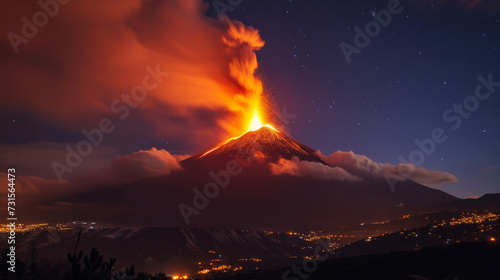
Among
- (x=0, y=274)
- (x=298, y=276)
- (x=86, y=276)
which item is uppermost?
(x=0, y=274)

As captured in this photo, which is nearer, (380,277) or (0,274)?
(0,274)

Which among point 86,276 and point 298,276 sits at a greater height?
point 86,276

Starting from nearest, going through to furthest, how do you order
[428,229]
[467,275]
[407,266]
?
[467,275] < [407,266] < [428,229]

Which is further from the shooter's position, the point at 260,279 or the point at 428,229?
the point at 428,229

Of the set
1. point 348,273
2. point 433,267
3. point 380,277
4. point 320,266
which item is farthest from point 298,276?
point 433,267

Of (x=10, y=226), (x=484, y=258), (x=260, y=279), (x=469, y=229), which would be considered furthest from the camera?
(x=469, y=229)

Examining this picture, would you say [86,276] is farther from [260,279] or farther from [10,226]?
[260,279]

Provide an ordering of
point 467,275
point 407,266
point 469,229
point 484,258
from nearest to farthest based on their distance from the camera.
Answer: point 467,275
point 484,258
point 407,266
point 469,229

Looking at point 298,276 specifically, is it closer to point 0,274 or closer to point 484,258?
point 484,258

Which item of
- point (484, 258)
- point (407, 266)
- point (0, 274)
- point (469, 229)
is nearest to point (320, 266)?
point (407, 266)
